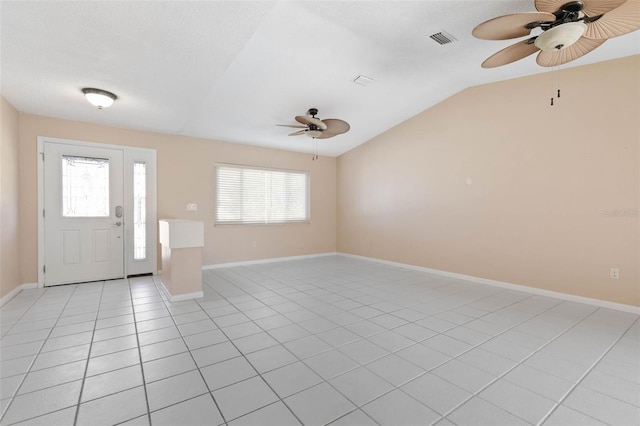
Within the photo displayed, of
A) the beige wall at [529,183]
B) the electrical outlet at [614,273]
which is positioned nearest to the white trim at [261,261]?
the beige wall at [529,183]

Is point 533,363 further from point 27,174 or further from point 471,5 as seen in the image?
point 27,174

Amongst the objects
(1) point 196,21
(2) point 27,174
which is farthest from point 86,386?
(2) point 27,174

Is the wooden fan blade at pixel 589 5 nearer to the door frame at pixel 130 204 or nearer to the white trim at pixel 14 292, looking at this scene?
the door frame at pixel 130 204

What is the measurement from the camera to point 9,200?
154 inches

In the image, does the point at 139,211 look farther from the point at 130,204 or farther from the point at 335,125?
the point at 335,125

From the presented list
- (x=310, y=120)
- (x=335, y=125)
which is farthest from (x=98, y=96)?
(x=335, y=125)

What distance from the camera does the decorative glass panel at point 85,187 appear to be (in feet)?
15.1

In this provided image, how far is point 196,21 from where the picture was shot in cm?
263

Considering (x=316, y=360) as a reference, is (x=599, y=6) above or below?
above

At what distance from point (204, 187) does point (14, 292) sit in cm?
316

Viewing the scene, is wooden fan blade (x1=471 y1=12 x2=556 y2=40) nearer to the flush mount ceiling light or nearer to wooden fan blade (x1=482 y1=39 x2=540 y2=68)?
wooden fan blade (x1=482 y1=39 x2=540 y2=68)

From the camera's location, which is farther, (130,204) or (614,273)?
(130,204)

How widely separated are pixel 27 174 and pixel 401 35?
18.8ft

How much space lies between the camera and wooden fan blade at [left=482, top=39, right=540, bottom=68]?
2516 millimetres
